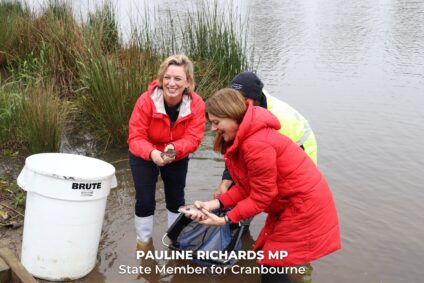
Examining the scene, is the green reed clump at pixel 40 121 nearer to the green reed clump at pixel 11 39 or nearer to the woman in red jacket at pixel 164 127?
the woman in red jacket at pixel 164 127

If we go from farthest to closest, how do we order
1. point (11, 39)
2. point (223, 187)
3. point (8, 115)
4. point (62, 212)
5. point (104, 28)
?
1. point (11, 39)
2. point (104, 28)
3. point (8, 115)
4. point (223, 187)
5. point (62, 212)

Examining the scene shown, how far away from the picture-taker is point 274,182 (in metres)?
2.70

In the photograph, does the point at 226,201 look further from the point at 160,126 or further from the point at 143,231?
the point at 143,231

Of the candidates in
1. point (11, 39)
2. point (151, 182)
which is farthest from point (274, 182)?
point (11, 39)

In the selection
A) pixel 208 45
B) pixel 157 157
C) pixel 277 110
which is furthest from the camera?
pixel 208 45

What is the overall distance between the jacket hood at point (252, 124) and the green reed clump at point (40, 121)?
296 cm

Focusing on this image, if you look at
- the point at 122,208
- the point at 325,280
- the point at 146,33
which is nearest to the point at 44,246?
the point at 122,208

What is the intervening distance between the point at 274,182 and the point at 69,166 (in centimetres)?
151

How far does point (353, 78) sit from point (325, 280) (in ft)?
23.0

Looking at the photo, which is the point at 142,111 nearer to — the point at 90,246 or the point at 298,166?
the point at 90,246

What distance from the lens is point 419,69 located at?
1020 centimetres

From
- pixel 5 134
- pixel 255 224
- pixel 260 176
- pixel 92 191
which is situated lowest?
pixel 255 224

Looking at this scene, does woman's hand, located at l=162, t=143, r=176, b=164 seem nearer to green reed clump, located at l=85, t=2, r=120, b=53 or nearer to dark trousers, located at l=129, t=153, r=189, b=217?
dark trousers, located at l=129, t=153, r=189, b=217

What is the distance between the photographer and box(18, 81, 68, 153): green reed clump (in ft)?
16.2
